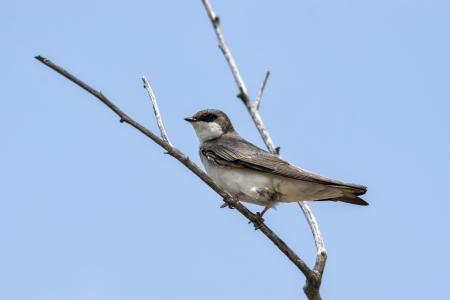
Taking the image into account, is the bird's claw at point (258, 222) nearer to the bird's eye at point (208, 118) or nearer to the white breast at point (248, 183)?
the white breast at point (248, 183)

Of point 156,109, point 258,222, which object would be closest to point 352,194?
point 258,222

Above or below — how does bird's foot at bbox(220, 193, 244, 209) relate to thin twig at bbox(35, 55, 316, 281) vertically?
above

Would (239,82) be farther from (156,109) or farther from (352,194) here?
(352,194)

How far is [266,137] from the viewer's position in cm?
557

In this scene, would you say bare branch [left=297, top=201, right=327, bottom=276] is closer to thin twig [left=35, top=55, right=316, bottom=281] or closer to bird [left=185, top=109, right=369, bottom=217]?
thin twig [left=35, top=55, right=316, bottom=281]

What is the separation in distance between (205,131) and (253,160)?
5.53ft

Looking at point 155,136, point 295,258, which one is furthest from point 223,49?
point 295,258

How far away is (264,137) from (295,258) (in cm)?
104

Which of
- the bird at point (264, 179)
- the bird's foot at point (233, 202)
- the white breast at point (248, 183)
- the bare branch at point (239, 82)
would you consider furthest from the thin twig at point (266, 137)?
the white breast at point (248, 183)

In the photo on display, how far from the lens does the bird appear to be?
7.20 m

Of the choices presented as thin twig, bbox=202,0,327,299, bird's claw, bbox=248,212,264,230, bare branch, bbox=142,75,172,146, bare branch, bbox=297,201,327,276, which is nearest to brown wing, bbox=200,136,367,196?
bird's claw, bbox=248,212,264,230

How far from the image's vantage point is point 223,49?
4848 mm

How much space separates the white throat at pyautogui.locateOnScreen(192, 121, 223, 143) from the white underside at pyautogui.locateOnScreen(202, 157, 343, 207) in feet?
4.52

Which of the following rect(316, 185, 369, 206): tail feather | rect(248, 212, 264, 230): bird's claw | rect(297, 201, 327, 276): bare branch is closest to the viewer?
rect(297, 201, 327, 276): bare branch
